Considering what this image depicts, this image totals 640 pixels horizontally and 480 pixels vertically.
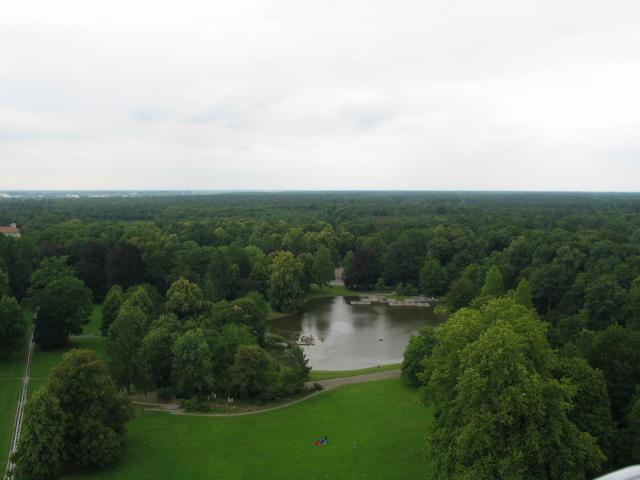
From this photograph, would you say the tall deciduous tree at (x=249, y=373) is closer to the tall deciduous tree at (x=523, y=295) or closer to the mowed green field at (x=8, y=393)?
the mowed green field at (x=8, y=393)

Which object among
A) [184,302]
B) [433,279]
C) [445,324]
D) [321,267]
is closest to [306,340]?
Answer: [184,302]

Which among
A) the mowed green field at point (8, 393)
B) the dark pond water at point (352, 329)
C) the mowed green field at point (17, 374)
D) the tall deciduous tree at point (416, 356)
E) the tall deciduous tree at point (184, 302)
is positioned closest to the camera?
the mowed green field at point (8, 393)

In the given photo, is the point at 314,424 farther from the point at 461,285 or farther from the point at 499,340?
the point at 461,285

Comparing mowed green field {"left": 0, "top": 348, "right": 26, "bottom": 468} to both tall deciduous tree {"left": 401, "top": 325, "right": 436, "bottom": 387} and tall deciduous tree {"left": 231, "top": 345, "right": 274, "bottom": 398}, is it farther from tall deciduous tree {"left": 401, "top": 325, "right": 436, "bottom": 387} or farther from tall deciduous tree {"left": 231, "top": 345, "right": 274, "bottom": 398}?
tall deciduous tree {"left": 401, "top": 325, "right": 436, "bottom": 387}

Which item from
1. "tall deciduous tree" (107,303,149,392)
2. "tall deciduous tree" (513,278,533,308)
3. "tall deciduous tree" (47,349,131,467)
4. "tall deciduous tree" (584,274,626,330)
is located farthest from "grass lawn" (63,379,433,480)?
"tall deciduous tree" (584,274,626,330)

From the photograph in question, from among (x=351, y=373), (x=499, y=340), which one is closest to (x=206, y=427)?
(x=351, y=373)

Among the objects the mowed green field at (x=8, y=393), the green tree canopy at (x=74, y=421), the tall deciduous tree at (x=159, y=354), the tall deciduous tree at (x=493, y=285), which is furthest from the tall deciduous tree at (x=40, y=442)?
the tall deciduous tree at (x=493, y=285)
